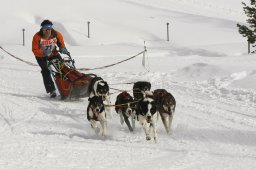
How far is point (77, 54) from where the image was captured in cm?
2372

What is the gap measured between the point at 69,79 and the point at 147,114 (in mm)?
3827

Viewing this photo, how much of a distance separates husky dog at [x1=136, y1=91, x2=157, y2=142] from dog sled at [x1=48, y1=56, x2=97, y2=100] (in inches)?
123

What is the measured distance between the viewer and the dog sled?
11.8 m

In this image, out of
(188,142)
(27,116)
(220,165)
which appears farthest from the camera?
(27,116)

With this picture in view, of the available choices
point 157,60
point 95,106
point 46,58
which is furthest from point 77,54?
point 95,106

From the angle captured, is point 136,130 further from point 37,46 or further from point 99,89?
point 37,46

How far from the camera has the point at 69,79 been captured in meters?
12.0

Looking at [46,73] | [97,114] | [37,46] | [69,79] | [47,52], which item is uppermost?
[37,46]

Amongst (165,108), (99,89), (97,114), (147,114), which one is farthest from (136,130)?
(99,89)

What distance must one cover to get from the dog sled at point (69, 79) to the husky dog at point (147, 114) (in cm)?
314

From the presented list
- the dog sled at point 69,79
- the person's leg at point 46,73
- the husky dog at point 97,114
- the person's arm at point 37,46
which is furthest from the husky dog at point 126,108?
the person's arm at point 37,46

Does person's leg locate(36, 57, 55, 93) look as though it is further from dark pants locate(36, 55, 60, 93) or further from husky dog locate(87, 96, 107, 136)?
husky dog locate(87, 96, 107, 136)

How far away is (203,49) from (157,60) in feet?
19.6

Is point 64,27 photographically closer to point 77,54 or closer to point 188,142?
point 77,54
